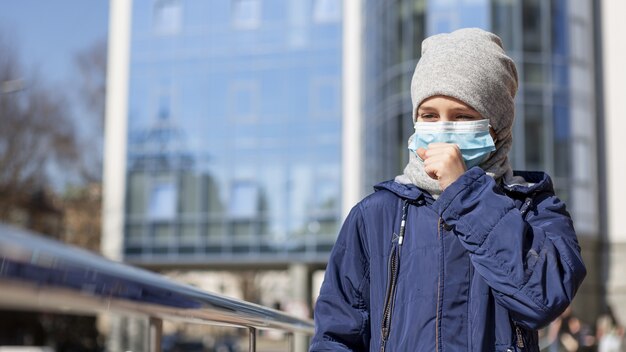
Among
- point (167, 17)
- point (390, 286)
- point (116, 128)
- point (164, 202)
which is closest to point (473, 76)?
point (390, 286)

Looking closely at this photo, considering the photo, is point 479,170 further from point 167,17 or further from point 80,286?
point 167,17

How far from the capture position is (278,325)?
3.77 meters

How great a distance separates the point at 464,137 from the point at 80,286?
1.31m

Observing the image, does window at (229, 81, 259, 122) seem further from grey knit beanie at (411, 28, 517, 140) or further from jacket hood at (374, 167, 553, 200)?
jacket hood at (374, 167, 553, 200)

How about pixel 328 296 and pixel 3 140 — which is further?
pixel 3 140

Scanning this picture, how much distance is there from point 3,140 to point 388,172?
12.4 meters

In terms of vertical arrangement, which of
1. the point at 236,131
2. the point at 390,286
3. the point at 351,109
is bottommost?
the point at 390,286

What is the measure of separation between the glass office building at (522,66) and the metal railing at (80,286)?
26923 mm

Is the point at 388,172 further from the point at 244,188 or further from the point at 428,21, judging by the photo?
the point at 244,188

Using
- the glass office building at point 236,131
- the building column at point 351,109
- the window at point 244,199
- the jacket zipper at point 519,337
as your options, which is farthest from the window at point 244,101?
the jacket zipper at point 519,337

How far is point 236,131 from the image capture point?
126 feet

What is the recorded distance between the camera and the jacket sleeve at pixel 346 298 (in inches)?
100


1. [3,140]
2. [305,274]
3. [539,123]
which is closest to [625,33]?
[539,123]

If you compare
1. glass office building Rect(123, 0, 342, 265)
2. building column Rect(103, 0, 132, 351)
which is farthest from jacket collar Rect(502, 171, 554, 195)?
building column Rect(103, 0, 132, 351)
